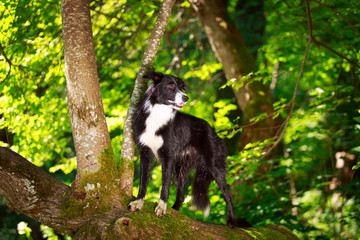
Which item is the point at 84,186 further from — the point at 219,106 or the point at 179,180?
the point at 219,106

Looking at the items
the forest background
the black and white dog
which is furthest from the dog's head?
the forest background

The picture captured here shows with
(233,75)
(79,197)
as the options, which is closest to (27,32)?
(79,197)

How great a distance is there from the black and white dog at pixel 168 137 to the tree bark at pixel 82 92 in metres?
0.42

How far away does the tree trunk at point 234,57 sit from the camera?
636cm

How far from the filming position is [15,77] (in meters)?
4.09

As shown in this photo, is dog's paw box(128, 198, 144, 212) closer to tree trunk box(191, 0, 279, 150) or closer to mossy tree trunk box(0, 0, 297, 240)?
mossy tree trunk box(0, 0, 297, 240)

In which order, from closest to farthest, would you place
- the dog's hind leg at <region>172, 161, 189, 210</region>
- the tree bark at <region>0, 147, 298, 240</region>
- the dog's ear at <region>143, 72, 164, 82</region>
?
1. the tree bark at <region>0, 147, 298, 240</region>
2. the dog's ear at <region>143, 72, 164, 82</region>
3. the dog's hind leg at <region>172, 161, 189, 210</region>

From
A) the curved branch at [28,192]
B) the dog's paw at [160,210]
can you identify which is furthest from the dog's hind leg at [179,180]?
the curved branch at [28,192]

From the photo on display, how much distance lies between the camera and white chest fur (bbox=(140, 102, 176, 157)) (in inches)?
119

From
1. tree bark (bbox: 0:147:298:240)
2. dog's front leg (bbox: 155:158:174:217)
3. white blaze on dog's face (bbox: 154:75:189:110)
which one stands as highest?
white blaze on dog's face (bbox: 154:75:189:110)

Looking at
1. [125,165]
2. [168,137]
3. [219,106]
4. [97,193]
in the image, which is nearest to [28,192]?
[97,193]

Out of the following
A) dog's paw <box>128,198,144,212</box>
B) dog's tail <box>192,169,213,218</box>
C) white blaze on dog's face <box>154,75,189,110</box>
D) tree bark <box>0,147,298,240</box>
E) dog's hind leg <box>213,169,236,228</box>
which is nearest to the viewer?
tree bark <box>0,147,298,240</box>

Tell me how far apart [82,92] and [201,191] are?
2.03m

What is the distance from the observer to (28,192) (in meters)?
2.52
